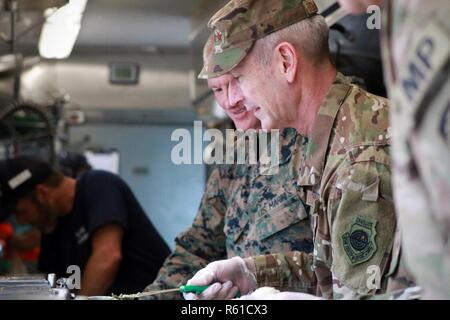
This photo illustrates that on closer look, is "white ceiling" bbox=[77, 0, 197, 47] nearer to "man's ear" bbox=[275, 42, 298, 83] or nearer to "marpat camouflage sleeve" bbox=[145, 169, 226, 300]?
"marpat camouflage sleeve" bbox=[145, 169, 226, 300]

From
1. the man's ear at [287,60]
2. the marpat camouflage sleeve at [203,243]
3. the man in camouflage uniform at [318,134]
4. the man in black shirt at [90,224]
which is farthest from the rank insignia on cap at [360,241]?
the man in black shirt at [90,224]

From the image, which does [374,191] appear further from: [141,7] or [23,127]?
[23,127]

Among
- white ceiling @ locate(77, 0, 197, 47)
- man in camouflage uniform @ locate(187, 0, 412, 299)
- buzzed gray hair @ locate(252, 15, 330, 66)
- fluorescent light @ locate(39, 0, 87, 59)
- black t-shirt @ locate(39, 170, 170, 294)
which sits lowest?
black t-shirt @ locate(39, 170, 170, 294)

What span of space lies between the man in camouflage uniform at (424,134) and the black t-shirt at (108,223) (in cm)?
229

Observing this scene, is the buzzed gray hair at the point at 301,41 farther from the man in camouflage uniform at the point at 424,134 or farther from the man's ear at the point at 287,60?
the man in camouflage uniform at the point at 424,134

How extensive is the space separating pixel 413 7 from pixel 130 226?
8.44ft

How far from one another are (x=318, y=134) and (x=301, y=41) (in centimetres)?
25

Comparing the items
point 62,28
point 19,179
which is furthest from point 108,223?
point 62,28

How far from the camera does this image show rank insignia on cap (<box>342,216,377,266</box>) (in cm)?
173

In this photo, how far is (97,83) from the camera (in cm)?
612

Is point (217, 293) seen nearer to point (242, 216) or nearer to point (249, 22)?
point (249, 22)

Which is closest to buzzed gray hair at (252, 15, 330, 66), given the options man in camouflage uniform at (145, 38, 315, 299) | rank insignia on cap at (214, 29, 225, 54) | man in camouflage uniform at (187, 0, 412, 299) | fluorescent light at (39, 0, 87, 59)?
man in camouflage uniform at (187, 0, 412, 299)

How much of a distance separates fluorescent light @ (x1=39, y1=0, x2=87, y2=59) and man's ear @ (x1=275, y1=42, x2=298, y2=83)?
3.86ft

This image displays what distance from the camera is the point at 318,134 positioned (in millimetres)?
2006
